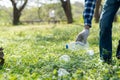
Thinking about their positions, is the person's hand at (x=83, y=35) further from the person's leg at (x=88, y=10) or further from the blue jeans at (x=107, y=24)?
the blue jeans at (x=107, y=24)

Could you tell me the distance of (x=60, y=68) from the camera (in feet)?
18.6

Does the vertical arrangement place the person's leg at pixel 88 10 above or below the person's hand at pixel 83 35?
above

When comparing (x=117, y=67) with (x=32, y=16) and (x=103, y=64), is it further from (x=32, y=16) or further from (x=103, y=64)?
(x=32, y=16)

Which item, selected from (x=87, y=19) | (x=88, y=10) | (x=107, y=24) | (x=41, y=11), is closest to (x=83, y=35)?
(x=87, y=19)

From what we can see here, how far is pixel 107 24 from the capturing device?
5887 mm

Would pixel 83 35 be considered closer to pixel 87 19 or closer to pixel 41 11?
pixel 87 19

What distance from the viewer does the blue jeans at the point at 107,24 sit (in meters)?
5.86

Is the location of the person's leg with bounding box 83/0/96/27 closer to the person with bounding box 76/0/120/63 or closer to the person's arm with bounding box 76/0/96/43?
the person's arm with bounding box 76/0/96/43

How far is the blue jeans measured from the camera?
5863mm

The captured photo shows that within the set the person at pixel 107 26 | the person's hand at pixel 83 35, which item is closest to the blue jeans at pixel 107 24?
the person at pixel 107 26

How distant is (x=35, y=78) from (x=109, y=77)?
2.93 feet

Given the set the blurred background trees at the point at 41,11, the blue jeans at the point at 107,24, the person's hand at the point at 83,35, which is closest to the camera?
the blue jeans at the point at 107,24

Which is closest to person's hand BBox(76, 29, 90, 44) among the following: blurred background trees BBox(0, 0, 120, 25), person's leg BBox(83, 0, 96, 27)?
person's leg BBox(83, 0, 96, 27)

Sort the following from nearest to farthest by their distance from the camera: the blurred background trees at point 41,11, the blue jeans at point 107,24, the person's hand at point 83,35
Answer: the blue jeans at point 107,24
the person's hand at point 83,35
the blurred background trees at point 41,11
